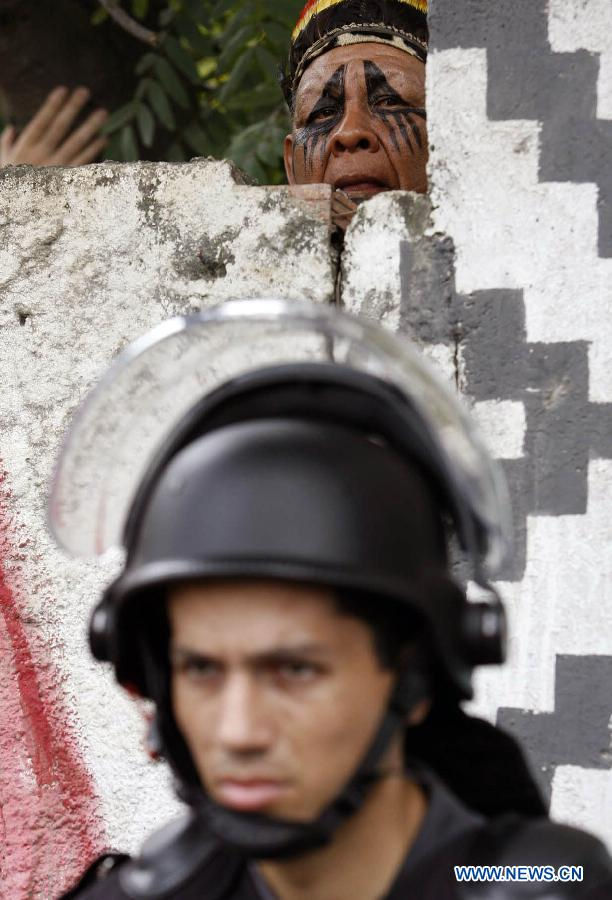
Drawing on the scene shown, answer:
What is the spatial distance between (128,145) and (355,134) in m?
1.23

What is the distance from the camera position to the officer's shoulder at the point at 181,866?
1372 mm

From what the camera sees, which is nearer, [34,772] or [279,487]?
[279,487]

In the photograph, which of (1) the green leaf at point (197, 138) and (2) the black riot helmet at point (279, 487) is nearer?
(2) the black riot helmet at point (279, 487)

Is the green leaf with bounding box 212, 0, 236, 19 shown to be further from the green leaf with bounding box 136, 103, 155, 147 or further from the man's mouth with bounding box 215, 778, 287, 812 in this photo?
the man's mouth with bounding box 215, 778, 287, 812

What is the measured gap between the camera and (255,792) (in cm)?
123

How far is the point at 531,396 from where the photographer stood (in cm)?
269

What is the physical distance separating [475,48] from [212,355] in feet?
5.10

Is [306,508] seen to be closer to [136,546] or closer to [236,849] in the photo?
[136,546]

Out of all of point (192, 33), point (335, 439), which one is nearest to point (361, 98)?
point (192, 33)

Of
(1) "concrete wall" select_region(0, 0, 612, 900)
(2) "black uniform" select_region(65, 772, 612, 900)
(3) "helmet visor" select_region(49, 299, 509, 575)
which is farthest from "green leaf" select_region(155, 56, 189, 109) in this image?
(2) "black uniform" select_region(65, 772, 612, 900)

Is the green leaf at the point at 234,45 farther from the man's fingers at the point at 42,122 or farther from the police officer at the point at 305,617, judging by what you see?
the police officer at the point at 305,617

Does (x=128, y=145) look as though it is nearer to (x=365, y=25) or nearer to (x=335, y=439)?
(x=365, y=25)

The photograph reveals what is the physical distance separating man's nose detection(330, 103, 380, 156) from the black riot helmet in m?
2.03

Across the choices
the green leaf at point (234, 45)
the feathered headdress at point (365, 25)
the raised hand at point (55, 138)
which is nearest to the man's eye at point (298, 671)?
the feathered headdress at point (365, 25)
